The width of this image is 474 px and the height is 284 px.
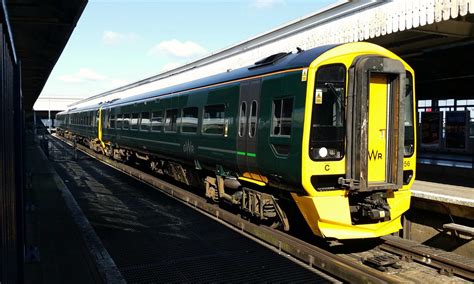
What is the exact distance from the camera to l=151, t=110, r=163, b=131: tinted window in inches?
528

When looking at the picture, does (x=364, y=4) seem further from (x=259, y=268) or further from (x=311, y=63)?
(x=259, y=268)

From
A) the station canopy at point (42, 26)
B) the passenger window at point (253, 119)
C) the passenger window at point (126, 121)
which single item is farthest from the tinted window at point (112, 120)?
the passenger window at point (253, 119)

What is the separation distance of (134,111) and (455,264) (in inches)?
524

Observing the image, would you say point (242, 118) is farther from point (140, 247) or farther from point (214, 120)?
point (140, 247)

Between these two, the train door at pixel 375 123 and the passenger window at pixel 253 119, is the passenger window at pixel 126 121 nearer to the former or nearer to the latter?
the passenger window at pixel 253 119

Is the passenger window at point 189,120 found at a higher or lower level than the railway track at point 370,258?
higher

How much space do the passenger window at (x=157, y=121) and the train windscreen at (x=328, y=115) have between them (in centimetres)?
767

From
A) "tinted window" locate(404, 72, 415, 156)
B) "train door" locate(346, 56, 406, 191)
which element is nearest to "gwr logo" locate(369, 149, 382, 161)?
"train door" locate(346, 56, 406, 191)

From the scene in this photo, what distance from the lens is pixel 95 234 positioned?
7.61m

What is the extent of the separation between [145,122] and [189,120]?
189 inches

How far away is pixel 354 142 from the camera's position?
638 cm

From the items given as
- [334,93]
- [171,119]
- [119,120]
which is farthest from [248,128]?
[119,120]

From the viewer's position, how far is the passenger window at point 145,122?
48.9 feet

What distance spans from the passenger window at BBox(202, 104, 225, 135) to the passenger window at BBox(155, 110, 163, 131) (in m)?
3.66
